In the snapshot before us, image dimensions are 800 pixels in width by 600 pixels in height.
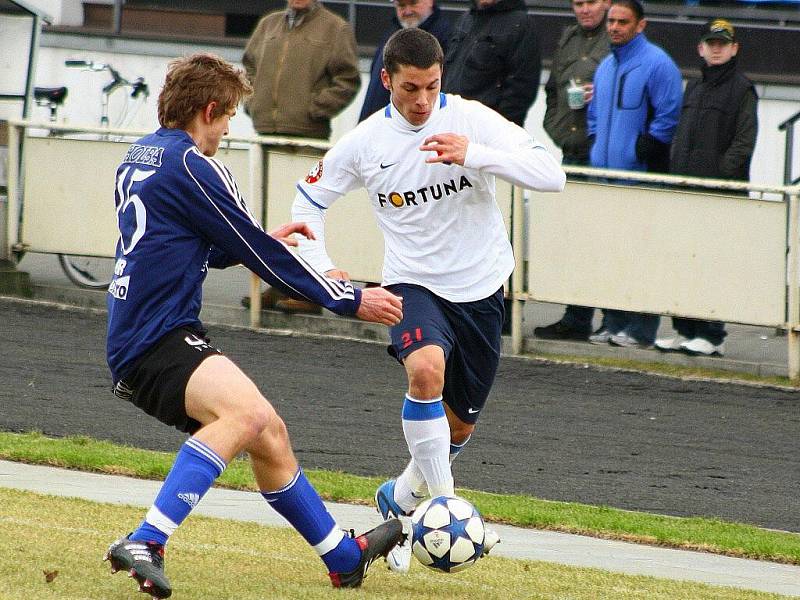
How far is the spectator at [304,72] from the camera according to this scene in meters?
13.0

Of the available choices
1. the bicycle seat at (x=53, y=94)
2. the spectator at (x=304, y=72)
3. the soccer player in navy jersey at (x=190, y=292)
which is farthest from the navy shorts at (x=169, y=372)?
the bicycle seat at (x=53, y=94)

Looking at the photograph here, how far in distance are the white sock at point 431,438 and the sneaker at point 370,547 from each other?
0.60 metres

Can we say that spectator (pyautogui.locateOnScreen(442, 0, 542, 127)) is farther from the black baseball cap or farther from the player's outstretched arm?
the player's outstretched arm

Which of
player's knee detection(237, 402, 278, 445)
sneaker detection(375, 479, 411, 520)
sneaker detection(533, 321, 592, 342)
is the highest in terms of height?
sneaker detection(533, 321, 592, 342)

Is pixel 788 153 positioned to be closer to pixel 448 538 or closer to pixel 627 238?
pixel 627 238

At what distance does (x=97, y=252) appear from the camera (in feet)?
45.0

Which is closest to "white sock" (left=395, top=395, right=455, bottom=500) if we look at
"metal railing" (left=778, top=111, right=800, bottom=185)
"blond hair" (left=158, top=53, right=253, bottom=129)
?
"blond hair" (left=158, top=53, right=253, bottom=129)

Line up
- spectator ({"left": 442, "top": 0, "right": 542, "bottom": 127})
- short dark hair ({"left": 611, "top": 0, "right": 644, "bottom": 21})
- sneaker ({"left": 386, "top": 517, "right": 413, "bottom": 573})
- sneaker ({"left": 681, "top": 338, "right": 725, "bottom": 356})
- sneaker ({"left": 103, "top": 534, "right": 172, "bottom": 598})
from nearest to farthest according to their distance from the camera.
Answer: sneaker ({"left": 103, "top": 534, "right": 172, "bottom": 598}), sneaker ({"left": 386, "top": 517, "right": 413, "bottom": 573}), short dark hair ({"left": 611, "top": 0, "right": 644, "bottom": 21}), spectator ({"left": 442, "top": 0, "right": 542, "bottom": 127}), sneaker ({"left": 681, "top": 338, "right": 725, "bottom": 356})

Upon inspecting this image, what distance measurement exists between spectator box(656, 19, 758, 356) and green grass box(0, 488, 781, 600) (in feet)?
18.7

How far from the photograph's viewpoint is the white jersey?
6949 millimetres

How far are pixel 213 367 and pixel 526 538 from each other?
2.49 m

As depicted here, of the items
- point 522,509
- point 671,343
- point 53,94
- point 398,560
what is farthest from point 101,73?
point 398,560

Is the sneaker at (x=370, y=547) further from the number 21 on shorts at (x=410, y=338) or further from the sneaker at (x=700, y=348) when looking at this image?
the sneaker at (x=700, y=348)

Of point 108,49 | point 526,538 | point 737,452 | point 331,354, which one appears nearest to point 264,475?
point 526,538
